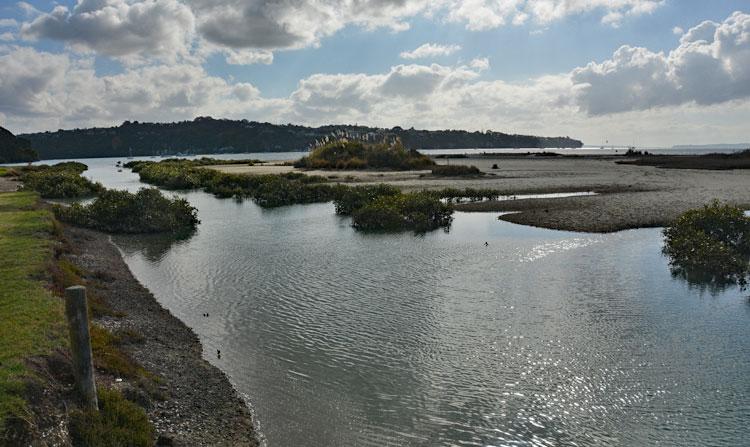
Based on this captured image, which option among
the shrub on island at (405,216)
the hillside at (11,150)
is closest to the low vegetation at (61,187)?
the shrub on island at (405,216)

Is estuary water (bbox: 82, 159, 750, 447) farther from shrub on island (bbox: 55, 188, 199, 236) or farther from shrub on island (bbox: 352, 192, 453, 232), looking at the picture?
shrub on island (bbox: 55, 188, 199, 236)

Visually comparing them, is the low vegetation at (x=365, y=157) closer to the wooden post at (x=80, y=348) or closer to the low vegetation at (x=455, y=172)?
the low vegetation at (x=455, y=172)

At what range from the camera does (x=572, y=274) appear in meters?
23.5

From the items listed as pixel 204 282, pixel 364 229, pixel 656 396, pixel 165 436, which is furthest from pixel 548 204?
pixel 165 436

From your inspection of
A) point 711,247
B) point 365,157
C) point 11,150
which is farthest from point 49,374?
point 11,150

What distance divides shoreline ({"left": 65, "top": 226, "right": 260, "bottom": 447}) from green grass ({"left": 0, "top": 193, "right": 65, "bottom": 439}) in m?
1.87

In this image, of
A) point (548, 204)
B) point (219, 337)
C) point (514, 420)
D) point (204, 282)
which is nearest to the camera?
point (514, 420)

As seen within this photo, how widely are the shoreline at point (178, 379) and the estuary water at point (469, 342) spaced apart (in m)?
0.51

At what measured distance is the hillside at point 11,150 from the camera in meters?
144

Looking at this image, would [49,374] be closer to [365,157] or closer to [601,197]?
[601,197]

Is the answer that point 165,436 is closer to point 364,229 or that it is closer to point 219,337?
point 219,337

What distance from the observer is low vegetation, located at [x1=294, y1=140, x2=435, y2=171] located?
9394cm

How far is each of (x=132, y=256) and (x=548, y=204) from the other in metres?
32.5

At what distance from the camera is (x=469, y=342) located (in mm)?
15680
